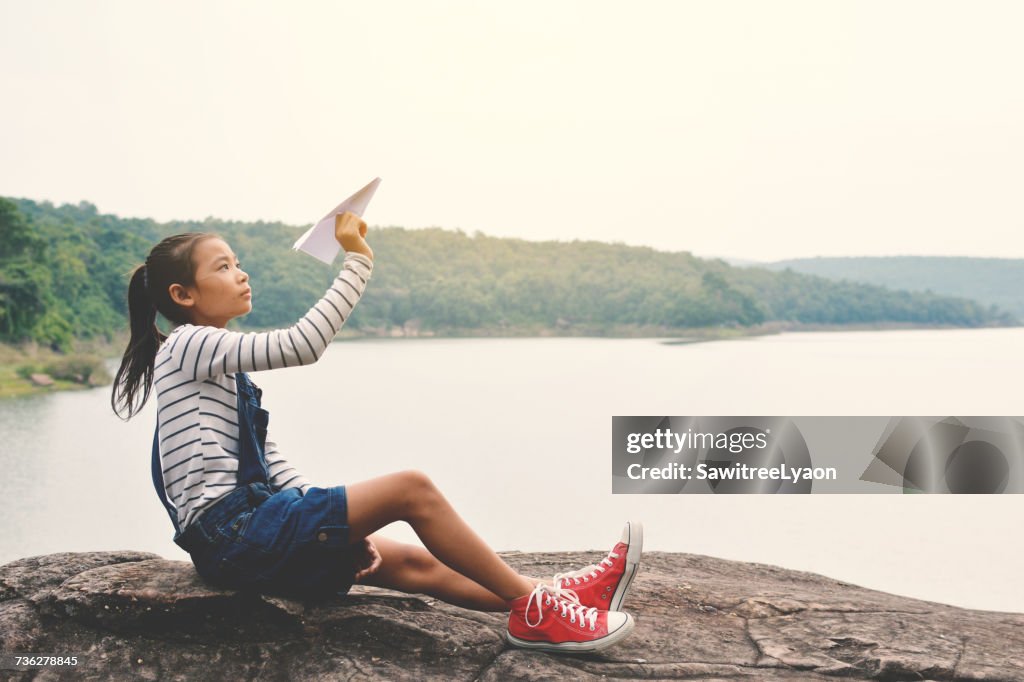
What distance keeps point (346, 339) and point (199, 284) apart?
127 ft

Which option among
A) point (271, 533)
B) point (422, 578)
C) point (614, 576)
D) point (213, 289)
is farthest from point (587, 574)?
point (213, 289)

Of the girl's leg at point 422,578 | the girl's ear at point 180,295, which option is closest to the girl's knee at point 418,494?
the girl's leg at point 422,578

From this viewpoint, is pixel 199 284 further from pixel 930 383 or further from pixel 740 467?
pixel 930 383

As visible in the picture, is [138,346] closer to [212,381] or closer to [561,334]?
[212,381]

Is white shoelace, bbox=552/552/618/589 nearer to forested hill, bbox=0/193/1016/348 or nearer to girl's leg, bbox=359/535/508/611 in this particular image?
girl's leg, bbox=359/535/508/611

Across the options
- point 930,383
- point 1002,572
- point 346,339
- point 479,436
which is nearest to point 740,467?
point 1002,572

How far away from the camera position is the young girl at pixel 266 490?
211cm

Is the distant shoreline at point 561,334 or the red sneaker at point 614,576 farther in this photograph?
the distant shoreline at point 561,334

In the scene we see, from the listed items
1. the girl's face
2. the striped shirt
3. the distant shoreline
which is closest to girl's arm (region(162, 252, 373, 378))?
the striped shirt

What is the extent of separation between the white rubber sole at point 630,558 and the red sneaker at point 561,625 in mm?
73

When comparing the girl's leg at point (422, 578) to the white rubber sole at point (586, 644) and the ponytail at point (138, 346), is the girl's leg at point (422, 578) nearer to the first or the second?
A: the white rubber sole at point (586, 644)

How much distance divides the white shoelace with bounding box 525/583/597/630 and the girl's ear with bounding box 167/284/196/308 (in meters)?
1.00

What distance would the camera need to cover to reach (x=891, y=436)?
572 inches

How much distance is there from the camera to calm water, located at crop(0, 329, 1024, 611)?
11656mm
